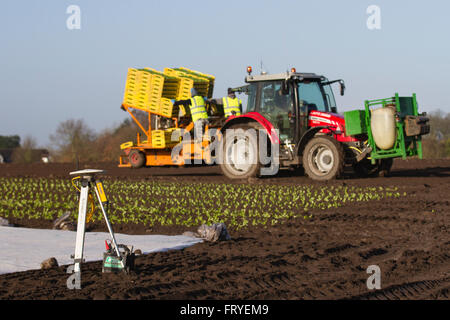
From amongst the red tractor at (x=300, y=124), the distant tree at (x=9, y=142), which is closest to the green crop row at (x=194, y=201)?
the red tractor at (x=300, y=124)

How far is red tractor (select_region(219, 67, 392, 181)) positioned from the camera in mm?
14266

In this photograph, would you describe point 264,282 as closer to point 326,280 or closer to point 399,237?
point 326,280

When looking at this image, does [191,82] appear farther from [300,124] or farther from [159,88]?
[300,124]

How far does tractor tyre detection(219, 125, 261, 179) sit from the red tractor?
0.03 meters

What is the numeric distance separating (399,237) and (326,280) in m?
2.64

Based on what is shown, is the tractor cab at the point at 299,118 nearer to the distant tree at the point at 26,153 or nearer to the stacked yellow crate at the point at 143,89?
the stacked yellow crate at the point at 143,89

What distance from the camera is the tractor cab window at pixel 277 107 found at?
1464 cm

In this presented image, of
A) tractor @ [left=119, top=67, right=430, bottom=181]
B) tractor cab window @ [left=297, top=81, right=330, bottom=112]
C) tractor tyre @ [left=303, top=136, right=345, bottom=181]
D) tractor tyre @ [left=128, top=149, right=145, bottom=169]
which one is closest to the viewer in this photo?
tractor @ [left=119, top=67, right=430, bottom=181]

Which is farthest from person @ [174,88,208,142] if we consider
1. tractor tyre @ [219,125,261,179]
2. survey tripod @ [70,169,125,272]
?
survey tripod @ [70,169,125,272]

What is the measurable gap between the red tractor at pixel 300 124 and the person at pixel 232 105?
82 cm

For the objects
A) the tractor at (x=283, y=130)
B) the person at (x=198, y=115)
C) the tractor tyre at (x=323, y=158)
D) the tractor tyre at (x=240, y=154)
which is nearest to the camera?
the tractor at (x=283, y=130)

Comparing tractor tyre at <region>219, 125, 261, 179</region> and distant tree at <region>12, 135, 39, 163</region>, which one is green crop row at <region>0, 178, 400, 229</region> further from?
distant tree at <region>12, 135, 39, 163</region>

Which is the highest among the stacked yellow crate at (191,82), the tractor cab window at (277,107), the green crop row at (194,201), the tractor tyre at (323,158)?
the stacked yellow crate at (191,82)

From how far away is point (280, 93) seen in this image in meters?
14.1
